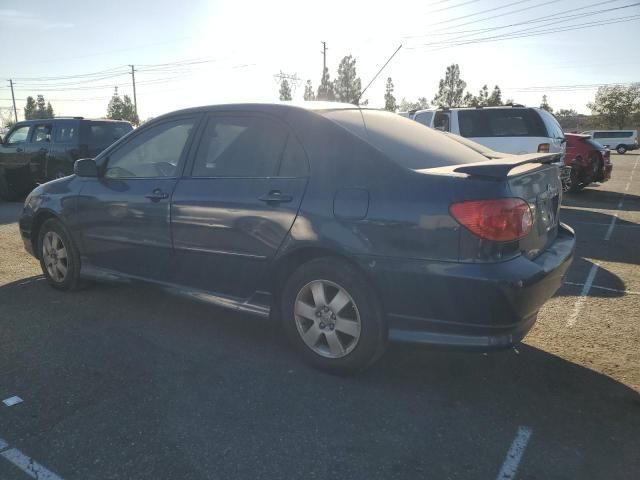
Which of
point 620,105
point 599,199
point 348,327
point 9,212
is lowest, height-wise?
point 599,199

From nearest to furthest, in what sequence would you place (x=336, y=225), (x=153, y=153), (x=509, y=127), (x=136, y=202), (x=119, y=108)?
(x=336, y=225) < (x=136, y=202) < (x=153, y=153) < (x=509, y=127) < (x=119, y=108)

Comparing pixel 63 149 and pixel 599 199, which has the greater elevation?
pixel 63 149

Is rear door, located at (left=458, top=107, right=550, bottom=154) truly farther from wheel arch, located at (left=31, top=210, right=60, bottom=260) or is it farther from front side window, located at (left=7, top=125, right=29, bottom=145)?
front side window, located at (left=7, top=125, right=29, bottom=145)

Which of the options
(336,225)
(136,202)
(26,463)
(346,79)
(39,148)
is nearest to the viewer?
(26,463)

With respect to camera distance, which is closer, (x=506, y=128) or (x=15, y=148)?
(x=506, y=128)

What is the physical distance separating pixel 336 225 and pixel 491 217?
2.83ft

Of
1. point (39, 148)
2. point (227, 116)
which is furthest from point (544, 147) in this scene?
point (39, 148)

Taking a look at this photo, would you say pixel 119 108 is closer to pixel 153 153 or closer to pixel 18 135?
pixel 18 135

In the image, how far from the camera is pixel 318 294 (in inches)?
126

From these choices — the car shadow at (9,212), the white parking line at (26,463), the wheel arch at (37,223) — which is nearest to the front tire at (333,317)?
the white parking line at (26,463)

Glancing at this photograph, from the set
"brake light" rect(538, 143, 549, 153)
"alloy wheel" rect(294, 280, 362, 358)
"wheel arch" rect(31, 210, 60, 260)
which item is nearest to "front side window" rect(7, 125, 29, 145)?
"wheel arch" rect(31, 210, 60, 260)

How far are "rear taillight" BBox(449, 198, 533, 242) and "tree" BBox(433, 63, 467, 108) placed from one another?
89.2 m

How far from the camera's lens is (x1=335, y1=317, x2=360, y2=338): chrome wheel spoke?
311 centimetres

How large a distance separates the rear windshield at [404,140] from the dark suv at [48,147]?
29.4 ft
